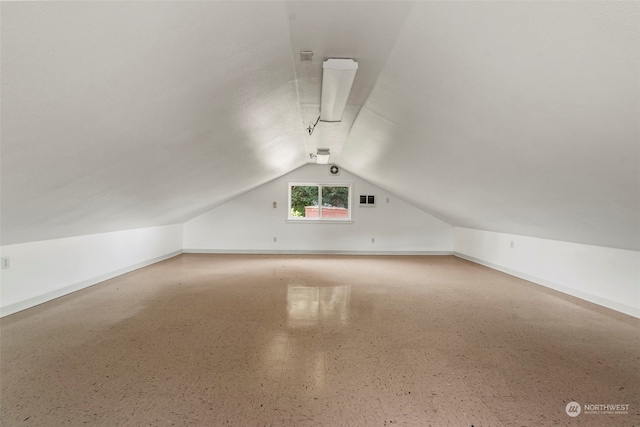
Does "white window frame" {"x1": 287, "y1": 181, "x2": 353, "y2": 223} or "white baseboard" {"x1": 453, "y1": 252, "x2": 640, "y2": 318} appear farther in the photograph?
"white window frame" {"x1": 287, "y1": 181, "x2": 353, "y2": 223}

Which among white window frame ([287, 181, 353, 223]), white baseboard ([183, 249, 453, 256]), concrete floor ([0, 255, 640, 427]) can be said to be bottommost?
white baseboard ([183, 249, 453, 256])

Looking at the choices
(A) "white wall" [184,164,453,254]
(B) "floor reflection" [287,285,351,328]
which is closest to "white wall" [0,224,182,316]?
(A) "white wall" [184,164,453,254]

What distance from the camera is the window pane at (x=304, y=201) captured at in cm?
774

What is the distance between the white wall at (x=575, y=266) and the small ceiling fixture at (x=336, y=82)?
11.8 feet

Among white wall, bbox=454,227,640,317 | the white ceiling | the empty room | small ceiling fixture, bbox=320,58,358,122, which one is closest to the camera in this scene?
the white ceiling

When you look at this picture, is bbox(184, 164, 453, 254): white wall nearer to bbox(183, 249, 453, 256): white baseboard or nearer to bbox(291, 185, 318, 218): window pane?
bbox(183, 249, 453, 256): white baseboard

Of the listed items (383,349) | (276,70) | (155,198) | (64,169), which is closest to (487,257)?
(383,349)

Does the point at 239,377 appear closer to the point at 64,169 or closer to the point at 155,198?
the point at 64,169

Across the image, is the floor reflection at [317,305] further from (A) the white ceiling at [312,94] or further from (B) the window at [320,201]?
(B) the window at [320,201]

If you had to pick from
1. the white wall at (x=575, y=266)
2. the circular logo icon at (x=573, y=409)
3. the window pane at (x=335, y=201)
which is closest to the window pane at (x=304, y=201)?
the window pane at (x=335, y=201)

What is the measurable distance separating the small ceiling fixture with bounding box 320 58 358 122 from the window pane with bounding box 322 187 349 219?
186 inches

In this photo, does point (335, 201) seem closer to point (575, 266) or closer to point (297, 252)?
point (297, 252)

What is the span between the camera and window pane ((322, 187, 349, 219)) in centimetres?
780

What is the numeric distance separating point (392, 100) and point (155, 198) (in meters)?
3.19
